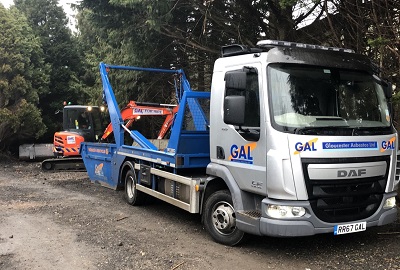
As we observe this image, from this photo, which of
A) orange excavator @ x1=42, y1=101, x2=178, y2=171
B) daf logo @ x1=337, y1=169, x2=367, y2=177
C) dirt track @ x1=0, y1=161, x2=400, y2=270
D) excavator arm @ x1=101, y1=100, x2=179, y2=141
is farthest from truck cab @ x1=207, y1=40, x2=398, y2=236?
orange excavator @ x1=42, y1=101, x2=178, y2=171

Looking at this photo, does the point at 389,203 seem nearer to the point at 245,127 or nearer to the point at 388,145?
the point at 388,145

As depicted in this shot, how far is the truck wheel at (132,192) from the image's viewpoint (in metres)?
8.57

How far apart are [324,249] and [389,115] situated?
2091mm

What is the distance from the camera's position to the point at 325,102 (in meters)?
5.29

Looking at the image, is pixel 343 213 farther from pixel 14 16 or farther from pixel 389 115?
pixel 14 16

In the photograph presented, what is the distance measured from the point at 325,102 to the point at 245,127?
109 cm

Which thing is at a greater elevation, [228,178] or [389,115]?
[389,115]

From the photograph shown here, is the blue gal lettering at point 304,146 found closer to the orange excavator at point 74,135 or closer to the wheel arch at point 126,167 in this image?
the wheel arch at point 126,167

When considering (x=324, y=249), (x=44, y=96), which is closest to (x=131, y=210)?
(x=324, y=249)

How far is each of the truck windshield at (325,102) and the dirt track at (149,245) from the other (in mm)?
1683

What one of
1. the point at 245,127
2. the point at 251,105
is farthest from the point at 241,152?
the point at 251,105

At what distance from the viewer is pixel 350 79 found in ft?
18.2

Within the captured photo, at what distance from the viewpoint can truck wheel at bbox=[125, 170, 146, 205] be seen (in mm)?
8566

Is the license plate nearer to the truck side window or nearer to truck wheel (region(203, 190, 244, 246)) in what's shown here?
truck wheel (region(203, 190, 244, 246))
